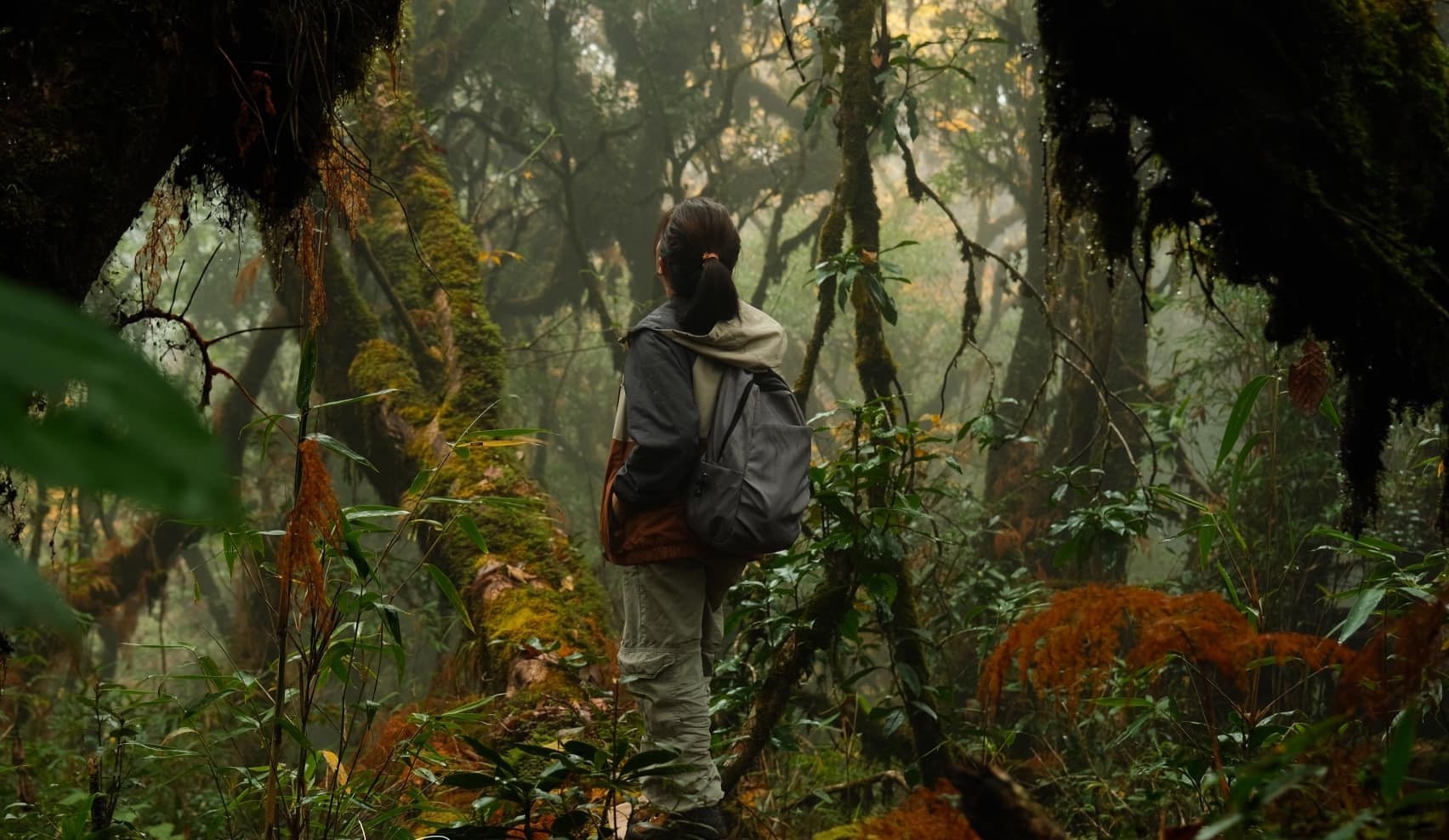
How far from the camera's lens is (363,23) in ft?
7.04

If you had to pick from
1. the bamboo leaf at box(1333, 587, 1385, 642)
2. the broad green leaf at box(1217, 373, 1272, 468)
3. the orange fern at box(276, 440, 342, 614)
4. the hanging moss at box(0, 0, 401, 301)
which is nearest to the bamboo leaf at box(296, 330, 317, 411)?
the orange fern at box(276, 440, 342, 614)

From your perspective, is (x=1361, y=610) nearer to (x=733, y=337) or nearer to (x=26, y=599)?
(x=733, y=337)

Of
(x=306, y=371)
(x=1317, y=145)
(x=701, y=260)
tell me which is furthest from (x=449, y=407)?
(x=1317, y=145)

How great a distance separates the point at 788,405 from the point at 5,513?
6.95 feet

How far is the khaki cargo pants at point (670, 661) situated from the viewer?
3.01 meters

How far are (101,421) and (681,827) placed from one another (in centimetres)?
268

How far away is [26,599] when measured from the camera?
0.39 metres

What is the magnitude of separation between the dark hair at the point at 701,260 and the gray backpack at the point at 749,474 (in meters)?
0.19

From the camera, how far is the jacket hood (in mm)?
3117

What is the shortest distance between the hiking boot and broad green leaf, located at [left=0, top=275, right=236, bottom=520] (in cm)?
244

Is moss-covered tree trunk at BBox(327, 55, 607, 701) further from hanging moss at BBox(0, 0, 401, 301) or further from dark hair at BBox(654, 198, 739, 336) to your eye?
hanging moss at BBox(0, 0, 401, 301)

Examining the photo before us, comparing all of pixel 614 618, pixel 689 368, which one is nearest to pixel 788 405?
pixel 689 368

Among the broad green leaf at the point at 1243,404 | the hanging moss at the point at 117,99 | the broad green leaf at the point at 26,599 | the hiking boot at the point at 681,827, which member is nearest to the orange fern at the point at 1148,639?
the broad green leaf at the point at 1243,404

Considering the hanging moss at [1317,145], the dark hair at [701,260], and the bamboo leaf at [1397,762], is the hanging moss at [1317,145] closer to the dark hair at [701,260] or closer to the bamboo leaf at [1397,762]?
the bamboo leaf at [1397,762]
